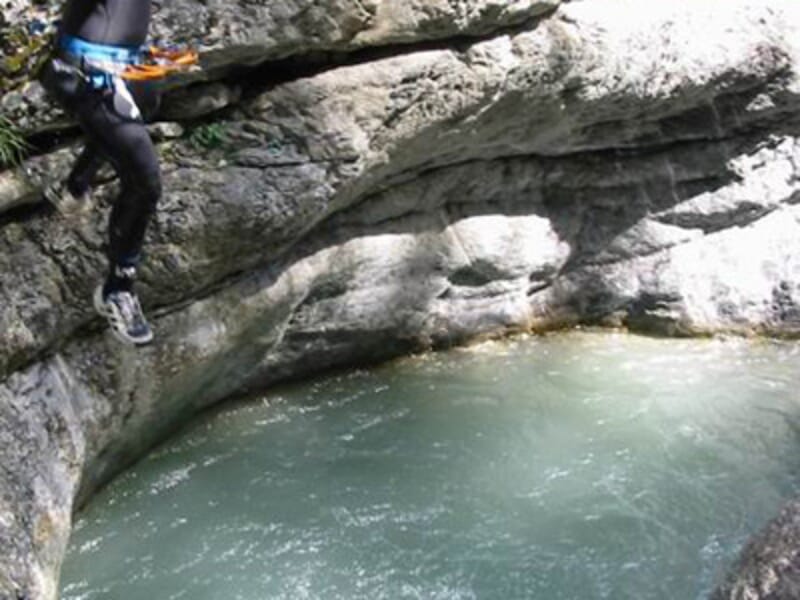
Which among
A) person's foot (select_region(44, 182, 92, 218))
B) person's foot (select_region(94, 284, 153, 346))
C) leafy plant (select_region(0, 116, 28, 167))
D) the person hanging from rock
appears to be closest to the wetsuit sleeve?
the person hanging from rock

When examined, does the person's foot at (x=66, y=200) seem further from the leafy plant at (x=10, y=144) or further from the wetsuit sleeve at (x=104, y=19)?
the wetsuit sleeve at (x=104, y=19)

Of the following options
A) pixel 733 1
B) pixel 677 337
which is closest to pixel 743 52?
pixel 733 1

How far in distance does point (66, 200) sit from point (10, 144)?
1.42 ft

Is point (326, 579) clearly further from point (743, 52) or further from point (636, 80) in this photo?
point (743, 52)

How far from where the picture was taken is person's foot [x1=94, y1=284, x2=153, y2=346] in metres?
4.96

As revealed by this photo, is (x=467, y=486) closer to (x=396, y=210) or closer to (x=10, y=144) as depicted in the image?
(x=396, y=210)

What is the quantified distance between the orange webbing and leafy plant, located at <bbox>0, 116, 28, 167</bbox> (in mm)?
782

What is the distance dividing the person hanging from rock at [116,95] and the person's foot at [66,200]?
1.09ft

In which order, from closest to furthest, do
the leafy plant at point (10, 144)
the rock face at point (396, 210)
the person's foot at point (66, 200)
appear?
the leafy plant at point (10, 144), the person's foot at point (66, 200), the rock face at point (396, 210)

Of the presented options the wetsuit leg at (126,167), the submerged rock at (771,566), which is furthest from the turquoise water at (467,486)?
the wetsuit leg at (126,167)

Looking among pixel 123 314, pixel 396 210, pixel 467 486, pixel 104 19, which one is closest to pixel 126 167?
pixel 104 19

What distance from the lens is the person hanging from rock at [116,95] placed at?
14.0ft

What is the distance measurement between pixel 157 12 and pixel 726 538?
416 cm

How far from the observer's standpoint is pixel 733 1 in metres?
8.08
